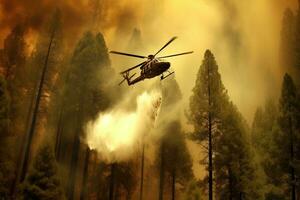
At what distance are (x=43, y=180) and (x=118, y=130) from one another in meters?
15.2

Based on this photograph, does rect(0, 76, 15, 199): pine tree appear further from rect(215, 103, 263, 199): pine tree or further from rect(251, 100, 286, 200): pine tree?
rect(251, 100, 286, 200): pine tree

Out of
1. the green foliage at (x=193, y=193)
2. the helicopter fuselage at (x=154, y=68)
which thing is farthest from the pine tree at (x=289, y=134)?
the helicopter fuselage at (x=154, y=68)

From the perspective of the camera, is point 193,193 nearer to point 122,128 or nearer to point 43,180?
point 43,180

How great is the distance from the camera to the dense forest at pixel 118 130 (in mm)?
25781

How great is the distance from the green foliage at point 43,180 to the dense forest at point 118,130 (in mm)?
57

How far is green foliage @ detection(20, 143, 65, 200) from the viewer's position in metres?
19.4

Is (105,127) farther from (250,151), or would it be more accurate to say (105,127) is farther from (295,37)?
(295,37)

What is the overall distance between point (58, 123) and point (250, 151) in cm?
1814

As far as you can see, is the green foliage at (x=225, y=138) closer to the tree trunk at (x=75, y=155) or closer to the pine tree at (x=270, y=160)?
the pine tree at (x=270, y=160)

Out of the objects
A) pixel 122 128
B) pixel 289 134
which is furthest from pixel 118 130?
pixel 289 134

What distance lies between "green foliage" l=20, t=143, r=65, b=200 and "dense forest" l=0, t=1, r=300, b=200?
0.06 meters

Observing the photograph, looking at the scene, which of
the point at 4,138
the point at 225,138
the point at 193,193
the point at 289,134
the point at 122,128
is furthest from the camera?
the point at 122,128

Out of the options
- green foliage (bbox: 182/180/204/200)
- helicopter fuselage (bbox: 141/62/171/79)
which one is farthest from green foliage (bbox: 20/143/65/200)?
green foliage (bbox: 182/180/204/200)

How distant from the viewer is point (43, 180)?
1966 centimetres
